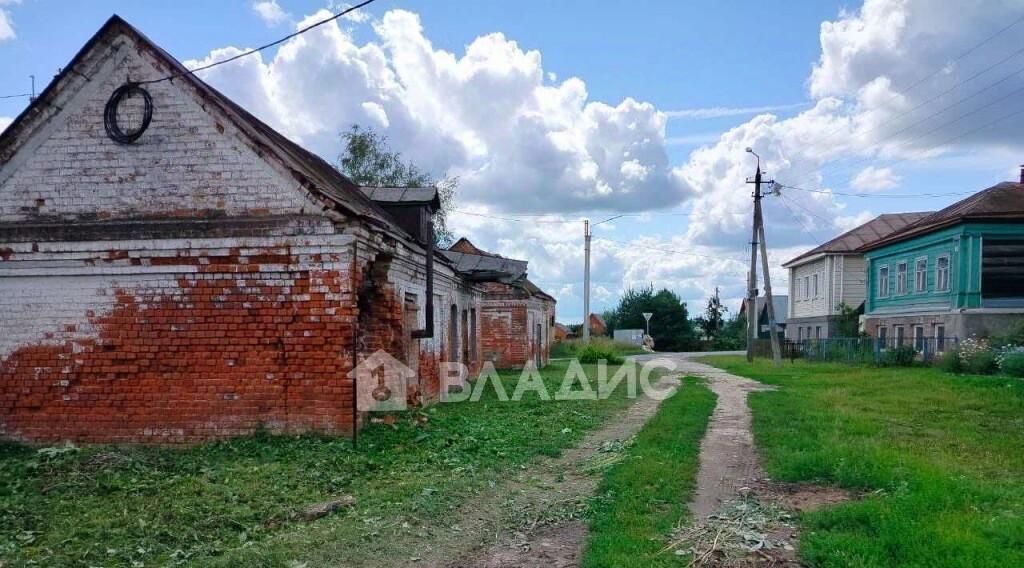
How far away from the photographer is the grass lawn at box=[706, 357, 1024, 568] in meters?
5.11

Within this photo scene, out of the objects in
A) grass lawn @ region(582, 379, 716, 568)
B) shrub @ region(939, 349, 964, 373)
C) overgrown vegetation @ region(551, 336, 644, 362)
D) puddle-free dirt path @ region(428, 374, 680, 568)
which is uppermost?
shrub @ region(939, 349, 964, 373)

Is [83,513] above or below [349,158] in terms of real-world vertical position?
below

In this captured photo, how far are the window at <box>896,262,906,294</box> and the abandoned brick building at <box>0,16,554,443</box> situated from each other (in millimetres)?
25935

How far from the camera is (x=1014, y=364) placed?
17766 mm

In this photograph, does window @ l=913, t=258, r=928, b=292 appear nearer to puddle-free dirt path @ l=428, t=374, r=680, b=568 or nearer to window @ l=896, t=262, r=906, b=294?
window @ l=896, t=262, r=906, b=294

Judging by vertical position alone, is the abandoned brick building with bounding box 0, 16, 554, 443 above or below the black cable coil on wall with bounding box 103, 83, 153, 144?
below

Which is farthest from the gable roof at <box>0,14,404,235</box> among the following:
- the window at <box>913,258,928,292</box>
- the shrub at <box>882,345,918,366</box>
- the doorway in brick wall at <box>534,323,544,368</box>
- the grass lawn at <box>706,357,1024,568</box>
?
the window at <box>913,258,928,292</box>

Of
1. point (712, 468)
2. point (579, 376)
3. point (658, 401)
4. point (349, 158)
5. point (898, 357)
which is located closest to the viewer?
point (712, 468)

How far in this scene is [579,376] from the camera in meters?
22.0

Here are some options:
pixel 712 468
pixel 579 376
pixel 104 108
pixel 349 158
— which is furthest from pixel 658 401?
pixel 349 158

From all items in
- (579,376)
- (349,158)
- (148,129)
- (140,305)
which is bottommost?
(579,376)

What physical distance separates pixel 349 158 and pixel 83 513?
28.2 meters

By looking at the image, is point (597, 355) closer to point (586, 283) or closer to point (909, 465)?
point (586, 283)

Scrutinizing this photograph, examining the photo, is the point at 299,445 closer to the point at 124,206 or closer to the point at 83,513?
the point at 83,513
